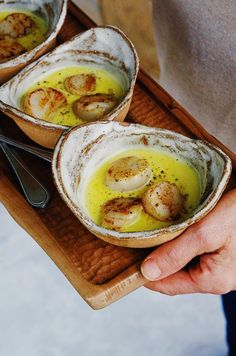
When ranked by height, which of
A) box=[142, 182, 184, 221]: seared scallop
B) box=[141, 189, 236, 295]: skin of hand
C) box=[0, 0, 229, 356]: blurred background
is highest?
box=[142, 182, 184, 221]: seared scallop

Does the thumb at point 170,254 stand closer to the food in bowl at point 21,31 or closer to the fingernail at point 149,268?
the fingernail at point 149,268

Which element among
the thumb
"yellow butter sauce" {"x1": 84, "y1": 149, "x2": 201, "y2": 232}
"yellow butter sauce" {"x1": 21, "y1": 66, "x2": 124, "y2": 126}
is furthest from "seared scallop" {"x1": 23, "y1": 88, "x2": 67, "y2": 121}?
the thumb

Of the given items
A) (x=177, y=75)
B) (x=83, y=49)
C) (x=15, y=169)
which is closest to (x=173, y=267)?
(x=15, y=169)

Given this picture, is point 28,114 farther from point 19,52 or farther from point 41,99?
point 19,52

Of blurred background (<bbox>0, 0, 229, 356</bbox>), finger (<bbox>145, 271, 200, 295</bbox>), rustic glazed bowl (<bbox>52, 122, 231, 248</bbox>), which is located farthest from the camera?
Result: blurred background (<bbox>0, 0, 229, 356</bbox>)

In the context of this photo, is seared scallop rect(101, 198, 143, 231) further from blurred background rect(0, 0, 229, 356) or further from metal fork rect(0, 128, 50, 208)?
blurred background rect(0, 0, 229, 356)

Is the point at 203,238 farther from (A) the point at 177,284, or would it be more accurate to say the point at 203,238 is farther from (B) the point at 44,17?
(B) the point at 44,17

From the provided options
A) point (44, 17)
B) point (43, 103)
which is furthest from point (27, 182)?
point (44, 17)
